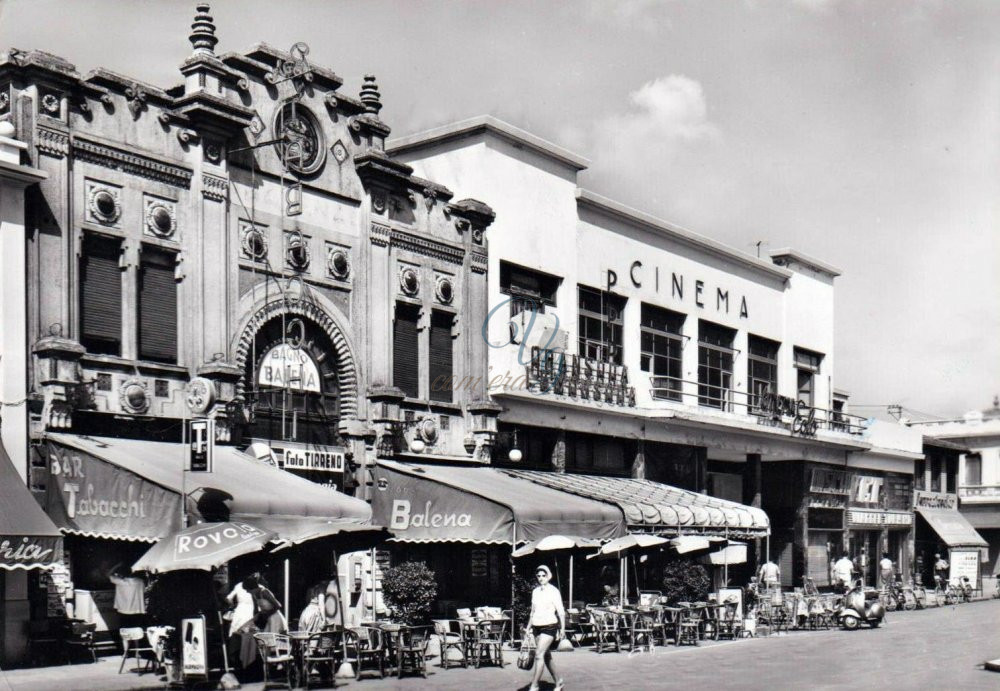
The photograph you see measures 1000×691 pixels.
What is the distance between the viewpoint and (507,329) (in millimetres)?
28922

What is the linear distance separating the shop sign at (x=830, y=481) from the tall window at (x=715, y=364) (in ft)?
19.3

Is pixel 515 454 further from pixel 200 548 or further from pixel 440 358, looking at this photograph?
pixel 200 548

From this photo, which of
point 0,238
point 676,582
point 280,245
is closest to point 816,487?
point 676,582

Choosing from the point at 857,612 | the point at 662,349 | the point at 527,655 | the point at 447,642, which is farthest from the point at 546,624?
the point at 662,349

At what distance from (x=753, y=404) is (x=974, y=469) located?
3027 cm

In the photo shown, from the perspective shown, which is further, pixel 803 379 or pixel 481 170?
pixel 803 379

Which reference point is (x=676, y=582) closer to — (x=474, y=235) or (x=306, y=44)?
(x=474, y=235)

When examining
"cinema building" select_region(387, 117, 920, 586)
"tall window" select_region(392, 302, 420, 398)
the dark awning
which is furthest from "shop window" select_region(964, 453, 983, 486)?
the dark awning

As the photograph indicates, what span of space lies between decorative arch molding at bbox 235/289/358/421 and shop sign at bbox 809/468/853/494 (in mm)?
22272

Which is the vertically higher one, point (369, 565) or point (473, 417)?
point (473, 417)

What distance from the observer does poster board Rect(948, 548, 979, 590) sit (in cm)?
4919

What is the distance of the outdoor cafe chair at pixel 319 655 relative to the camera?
17438 mm

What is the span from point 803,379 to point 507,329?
1880 cm

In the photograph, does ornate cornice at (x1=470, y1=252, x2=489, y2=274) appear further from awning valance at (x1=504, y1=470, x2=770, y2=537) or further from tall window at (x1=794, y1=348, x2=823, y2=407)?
tall window at (x1=794, y1=348, x2=823, y2=407)
